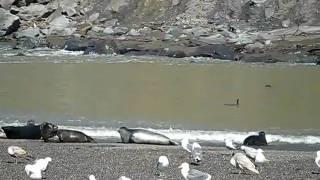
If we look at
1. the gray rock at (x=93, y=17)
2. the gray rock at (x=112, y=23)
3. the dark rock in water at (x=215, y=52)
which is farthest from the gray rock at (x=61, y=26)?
the dark rock in water at (x=215, y=52)

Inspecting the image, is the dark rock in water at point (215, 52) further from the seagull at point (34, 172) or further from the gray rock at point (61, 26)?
the seagull at point (34, 172)

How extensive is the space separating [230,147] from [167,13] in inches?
1543

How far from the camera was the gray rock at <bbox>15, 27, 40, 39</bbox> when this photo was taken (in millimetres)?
47047

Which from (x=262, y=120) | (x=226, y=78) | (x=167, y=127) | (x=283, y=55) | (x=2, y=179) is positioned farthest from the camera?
(x=283, y=55)

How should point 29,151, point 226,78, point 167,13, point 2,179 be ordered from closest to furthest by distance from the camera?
point 2,179
point 29,151
point 226,78
point 167,13

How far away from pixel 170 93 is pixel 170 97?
35.4 inches

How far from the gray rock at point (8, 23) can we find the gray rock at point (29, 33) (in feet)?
2.25

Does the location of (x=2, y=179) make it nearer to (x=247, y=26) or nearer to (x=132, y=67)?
(x=132, y=67)

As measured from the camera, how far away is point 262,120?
1700cm

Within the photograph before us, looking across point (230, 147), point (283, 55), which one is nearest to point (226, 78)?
point (283, 55)

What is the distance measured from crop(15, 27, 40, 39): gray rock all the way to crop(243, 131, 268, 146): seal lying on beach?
35406 mm

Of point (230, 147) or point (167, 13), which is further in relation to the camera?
point (167, 13)

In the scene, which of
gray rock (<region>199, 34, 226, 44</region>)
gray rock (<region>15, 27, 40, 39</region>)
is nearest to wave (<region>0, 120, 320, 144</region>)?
gray rock (<region>199, 34, 226, 44</region>)

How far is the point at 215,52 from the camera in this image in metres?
35.5
